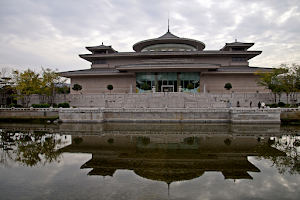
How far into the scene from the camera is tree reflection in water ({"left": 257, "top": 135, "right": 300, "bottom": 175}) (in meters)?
9.69

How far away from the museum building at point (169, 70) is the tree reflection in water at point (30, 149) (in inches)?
819

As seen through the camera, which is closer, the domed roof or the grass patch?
the grass patch

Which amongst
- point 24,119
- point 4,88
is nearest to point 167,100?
point 24,119

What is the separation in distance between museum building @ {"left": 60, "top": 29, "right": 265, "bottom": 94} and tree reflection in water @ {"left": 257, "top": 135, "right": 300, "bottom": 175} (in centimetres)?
2036

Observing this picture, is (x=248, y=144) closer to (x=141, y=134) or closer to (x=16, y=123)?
(x=141, y=134)

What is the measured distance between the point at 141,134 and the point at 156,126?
3799 mm

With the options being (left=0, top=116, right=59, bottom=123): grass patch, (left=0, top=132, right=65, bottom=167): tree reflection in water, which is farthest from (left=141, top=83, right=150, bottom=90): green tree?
(left=0, top=132, right=65, bottom=167): tree reflection in water

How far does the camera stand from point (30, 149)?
43.0ft

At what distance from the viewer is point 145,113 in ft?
75.1

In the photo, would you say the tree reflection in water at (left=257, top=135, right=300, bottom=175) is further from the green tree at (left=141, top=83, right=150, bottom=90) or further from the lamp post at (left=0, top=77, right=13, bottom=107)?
the lamp post at (left=0, top=77, right=13, bottom=107)

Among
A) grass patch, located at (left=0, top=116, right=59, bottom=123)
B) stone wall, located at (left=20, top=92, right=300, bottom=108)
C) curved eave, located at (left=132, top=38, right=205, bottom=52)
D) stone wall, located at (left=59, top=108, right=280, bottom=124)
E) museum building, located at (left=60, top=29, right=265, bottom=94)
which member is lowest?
grass patch, located at (left=0, top=116, right=59, bottom=123)

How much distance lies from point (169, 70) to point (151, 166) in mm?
28426

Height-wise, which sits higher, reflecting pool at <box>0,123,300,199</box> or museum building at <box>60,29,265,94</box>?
museum building at <box>60,29,265,94</box>

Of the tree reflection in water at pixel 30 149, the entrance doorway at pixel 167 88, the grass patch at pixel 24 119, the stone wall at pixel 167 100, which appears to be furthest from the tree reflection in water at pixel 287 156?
the entrance doorway at pixel 167 88
